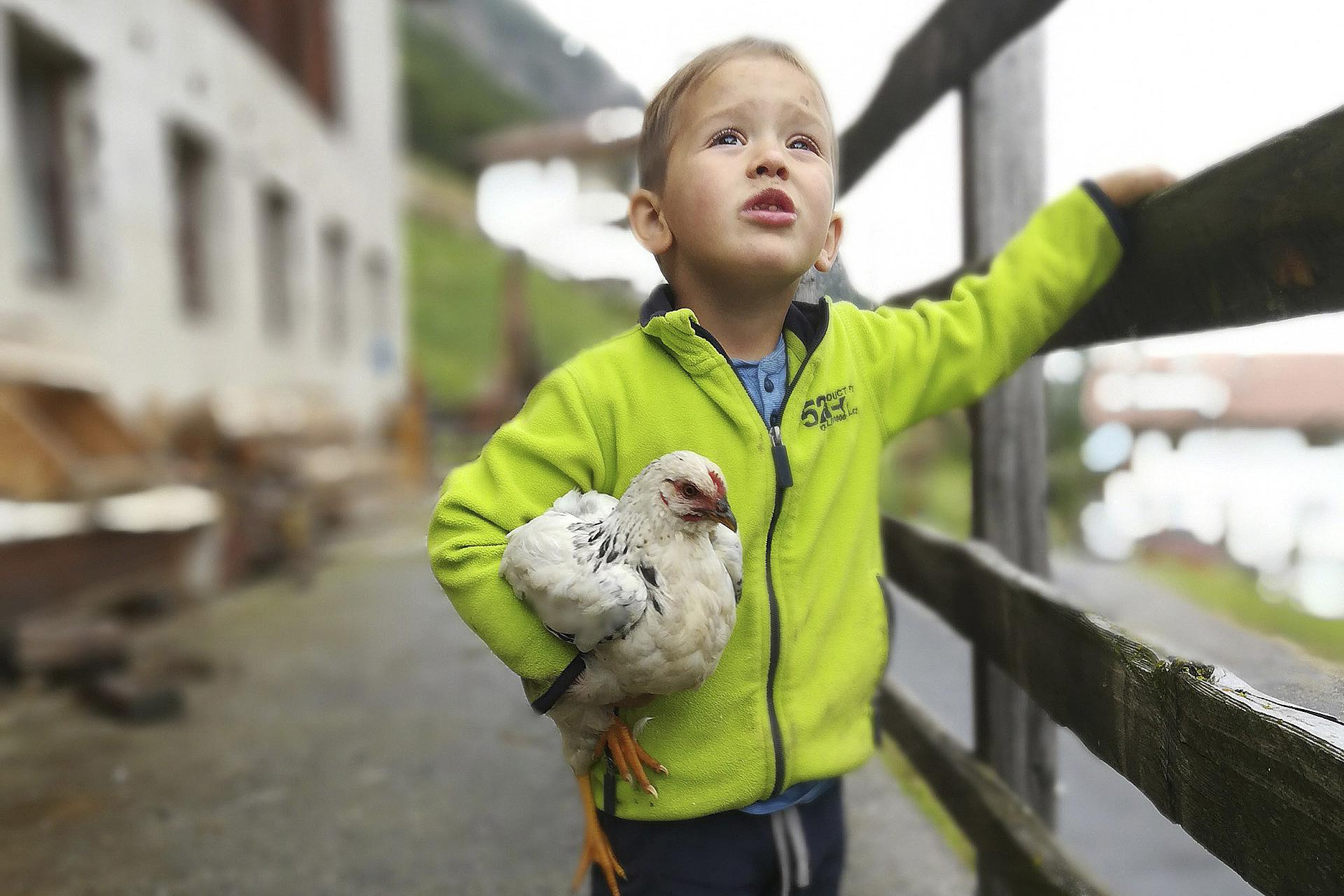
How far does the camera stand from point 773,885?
4.69 ft

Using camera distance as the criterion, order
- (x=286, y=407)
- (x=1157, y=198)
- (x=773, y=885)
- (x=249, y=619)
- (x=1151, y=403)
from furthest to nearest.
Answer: (x=286, y=407), (x=249, y=619), (x=1151, y=403), (x=773, y=885), (x=1157, y=198)

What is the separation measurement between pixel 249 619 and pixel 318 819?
271 centimetres

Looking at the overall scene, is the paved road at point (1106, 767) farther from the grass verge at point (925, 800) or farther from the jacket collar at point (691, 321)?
the jacket collar at point (691, 321)

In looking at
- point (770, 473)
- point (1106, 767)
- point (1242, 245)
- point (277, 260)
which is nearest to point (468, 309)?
point (277, 260)

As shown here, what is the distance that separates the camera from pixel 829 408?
1.39 metres

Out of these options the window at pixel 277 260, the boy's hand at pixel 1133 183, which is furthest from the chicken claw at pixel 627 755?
the window at pixel 277 260

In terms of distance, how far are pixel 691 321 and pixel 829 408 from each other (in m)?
0.25

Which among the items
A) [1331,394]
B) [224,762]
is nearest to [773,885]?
[1331,394]

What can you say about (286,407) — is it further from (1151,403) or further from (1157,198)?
(1157,198)

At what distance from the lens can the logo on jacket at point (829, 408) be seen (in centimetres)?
137

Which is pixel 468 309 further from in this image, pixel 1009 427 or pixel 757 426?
pixel 757 426

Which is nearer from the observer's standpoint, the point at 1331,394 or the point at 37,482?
the point at 1331,394

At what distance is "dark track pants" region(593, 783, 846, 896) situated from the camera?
4.49ft

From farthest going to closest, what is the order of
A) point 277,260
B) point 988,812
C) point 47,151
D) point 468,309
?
point 468,309, point 277,260, point 47,151, point 988,812
